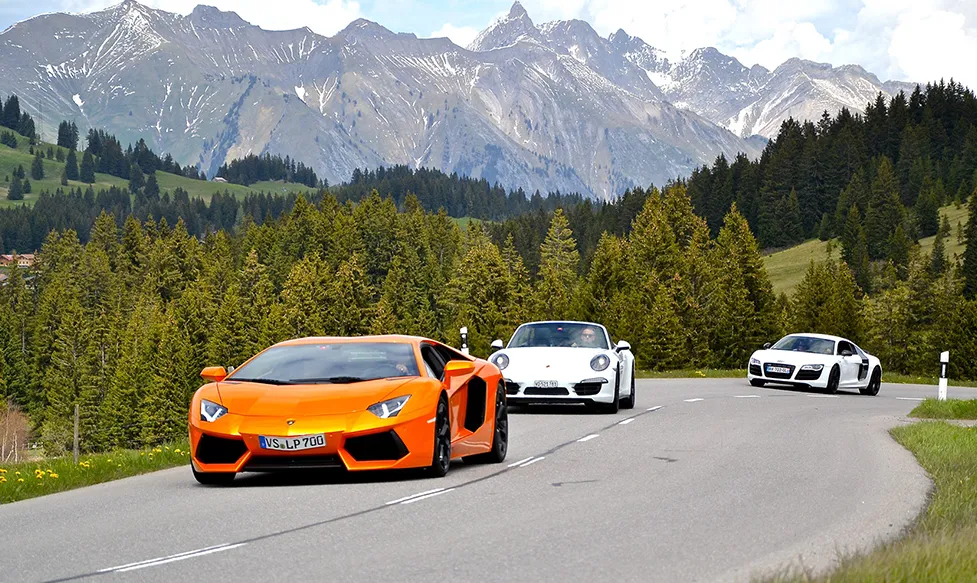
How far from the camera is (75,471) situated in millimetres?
13195

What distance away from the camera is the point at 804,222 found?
167 m

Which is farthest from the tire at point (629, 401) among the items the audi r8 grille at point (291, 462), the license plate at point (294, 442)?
the license plate at point (294, 442)

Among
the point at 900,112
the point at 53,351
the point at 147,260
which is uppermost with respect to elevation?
the point at 900,112

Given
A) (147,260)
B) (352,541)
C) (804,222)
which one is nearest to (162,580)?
(352,541)

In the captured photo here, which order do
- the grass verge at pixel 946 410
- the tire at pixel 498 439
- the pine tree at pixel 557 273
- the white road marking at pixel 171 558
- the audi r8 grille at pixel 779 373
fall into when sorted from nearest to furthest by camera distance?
the white road marking at pixel 171 558, the tire at pixel 498 439, the grass verge at pixel 946 410, the audi r8 grille at pixel 779 373, the pine tree at pixel 557 273

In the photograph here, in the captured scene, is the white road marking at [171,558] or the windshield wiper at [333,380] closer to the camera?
the white road marking at [171,558]

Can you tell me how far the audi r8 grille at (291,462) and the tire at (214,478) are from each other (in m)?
0.49

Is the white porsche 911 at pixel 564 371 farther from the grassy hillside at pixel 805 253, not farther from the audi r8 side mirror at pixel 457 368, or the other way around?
the grassy hillside at pixel 805 253

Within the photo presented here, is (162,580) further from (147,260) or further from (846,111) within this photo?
(846,111)

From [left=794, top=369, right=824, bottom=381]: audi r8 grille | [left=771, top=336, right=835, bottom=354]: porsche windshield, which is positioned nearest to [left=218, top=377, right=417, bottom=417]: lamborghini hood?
[left=794, top=369, right=824, bottom=381]: audi r8 grille

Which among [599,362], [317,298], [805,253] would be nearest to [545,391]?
[599,362]

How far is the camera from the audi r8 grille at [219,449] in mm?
10578

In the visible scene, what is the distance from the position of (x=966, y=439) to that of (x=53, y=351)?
380 feet

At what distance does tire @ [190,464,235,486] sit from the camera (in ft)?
36.0
